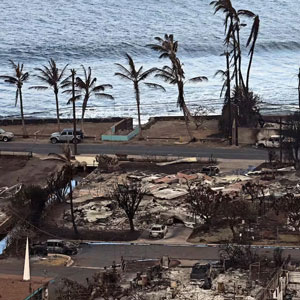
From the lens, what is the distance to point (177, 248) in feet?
123

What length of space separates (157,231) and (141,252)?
2012mm

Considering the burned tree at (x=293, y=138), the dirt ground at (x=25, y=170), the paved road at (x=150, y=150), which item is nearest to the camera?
the dirt ground at (x=25, y=170)

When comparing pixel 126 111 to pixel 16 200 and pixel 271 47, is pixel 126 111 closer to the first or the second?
pixel 16 200

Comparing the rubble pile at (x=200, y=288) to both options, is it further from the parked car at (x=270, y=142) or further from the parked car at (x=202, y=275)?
the parked car at (x=270, y=142)

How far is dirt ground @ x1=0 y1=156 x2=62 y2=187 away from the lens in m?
49.1

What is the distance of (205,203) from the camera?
3988cm

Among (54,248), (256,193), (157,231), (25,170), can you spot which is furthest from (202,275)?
(25,170)

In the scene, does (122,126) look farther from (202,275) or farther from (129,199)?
(202,275)

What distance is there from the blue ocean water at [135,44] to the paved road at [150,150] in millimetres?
20093

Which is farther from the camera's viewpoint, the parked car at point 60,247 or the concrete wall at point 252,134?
the concrete wall at point 252,134

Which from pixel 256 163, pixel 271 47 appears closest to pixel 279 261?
pixel 256 163

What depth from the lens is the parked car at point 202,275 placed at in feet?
106

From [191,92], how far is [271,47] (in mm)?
36377

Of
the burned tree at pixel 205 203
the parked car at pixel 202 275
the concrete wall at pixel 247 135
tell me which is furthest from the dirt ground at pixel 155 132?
the parked car at pixel 202 275
